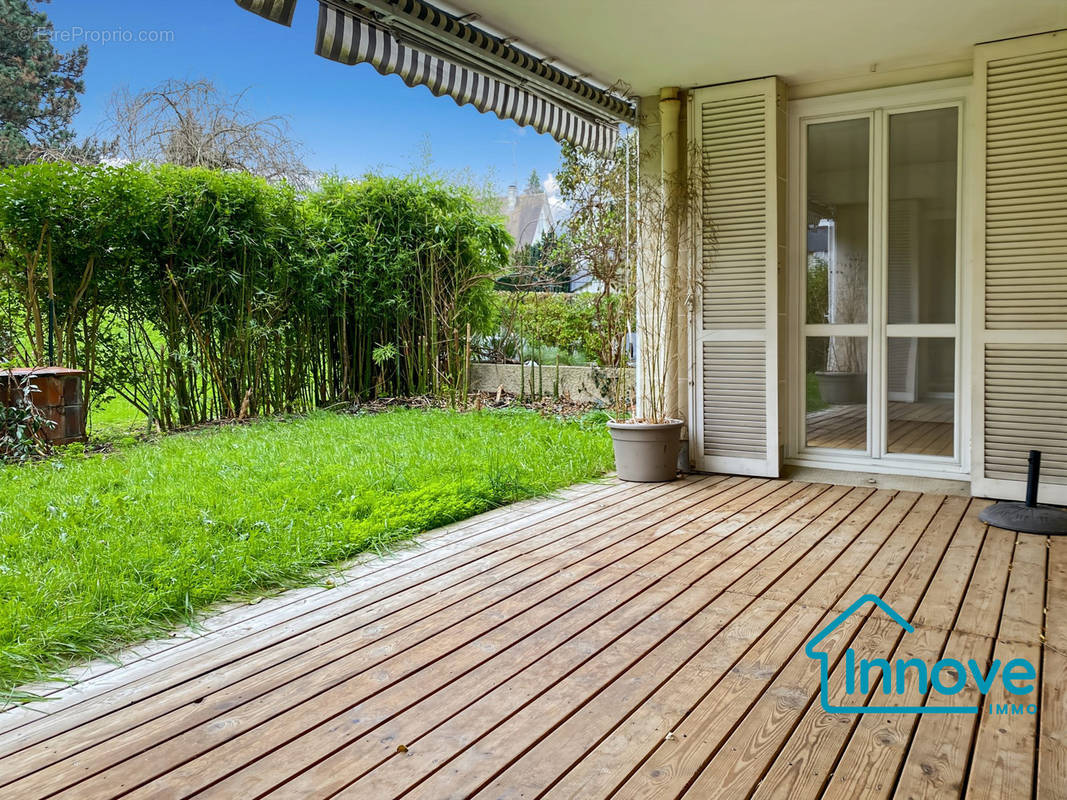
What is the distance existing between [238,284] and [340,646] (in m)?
4.91

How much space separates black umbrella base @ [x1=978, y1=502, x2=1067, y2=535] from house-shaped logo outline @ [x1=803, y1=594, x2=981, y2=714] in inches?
54.0

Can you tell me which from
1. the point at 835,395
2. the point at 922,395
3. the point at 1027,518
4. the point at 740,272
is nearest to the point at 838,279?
the point at 740,272

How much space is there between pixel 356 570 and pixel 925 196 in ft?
12.3

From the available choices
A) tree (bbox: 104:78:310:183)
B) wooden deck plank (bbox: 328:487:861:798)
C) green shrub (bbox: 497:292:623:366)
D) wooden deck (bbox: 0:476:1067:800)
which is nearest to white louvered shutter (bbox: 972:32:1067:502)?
wooden deck (bbox: 0:476:1067:800)

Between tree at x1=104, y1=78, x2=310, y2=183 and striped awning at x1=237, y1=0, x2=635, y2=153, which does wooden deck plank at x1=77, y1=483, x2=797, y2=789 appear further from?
tree at x1=104, y1=78, x2=310, y2=183

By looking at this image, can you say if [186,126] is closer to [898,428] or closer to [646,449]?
[646,449]

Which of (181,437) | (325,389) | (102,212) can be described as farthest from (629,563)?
(325,389)

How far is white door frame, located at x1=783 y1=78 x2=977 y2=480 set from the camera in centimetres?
455

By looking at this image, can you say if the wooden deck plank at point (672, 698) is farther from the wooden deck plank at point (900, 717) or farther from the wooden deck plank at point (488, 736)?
the wooden deck plank at point (900, 717)

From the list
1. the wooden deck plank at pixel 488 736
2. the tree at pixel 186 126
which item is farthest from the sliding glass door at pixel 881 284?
the tree at pixel 186 126

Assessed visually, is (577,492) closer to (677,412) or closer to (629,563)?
(677,412)

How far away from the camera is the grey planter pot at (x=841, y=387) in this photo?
16.1 feet

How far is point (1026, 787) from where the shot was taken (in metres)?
1.67

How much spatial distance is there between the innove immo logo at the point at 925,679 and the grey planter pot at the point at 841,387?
9.12 feet
